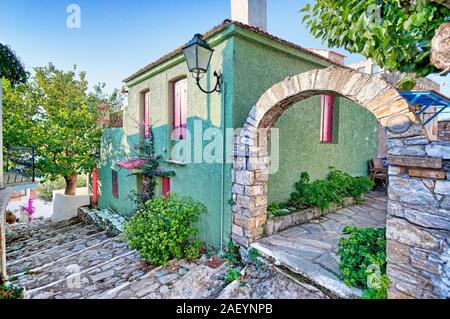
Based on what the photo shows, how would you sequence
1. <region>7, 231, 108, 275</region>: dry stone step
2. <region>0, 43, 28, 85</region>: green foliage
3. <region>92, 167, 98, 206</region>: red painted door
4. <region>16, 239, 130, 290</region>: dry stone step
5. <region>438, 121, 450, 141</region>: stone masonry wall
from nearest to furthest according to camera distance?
<region>16, 239, 130, 290</region>: dry stone step, <region>7, 231, 108, 275</region>: dry stone step, <region>0, 43, 28, 85</region>: green foliage, <region>438, 121, 450, 141</region>: stone masonry wall, <region>92, 167, 98, 206</region>: red painted door

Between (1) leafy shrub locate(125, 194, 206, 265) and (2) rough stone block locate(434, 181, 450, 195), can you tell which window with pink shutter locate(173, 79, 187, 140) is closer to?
(1) leafy shrub locate(125, 194, 206, 265)

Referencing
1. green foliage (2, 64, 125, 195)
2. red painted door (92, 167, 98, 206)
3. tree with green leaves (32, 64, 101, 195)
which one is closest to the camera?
green foliage (2, 64, 125, 195)

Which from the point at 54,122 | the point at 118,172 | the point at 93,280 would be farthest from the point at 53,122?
the point at 93,280

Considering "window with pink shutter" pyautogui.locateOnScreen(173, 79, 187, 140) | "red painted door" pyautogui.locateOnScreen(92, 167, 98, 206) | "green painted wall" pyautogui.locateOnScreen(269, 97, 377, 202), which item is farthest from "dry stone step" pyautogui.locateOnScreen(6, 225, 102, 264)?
"green painted wall" pyautogui.locateOnScreen(269, 97, 377, 202)

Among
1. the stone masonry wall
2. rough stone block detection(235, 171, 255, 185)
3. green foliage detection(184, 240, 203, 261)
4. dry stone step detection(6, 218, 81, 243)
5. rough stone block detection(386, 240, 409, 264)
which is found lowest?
dry stone step detection(6, 218, 81, 243)

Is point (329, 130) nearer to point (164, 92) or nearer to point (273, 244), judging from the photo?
point (273, 244)

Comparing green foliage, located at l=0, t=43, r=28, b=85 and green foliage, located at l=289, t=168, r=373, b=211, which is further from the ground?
green foliage, located at l=0, t=43, r=28, b=85

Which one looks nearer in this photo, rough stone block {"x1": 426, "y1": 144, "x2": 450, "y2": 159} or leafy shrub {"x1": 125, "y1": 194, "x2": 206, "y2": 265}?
rough stone block {"x1": 426, "y1": 144, "x2": 450, "y2": 159}

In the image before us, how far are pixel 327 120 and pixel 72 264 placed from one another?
24.7ft

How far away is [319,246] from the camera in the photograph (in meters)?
3.72

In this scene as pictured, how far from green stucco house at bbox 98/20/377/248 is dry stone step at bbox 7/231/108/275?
2076 millimetres

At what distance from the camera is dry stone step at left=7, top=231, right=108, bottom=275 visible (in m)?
5.17

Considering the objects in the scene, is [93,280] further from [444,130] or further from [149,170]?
[444,130]

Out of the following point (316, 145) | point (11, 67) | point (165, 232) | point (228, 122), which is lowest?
point (165, 232)
